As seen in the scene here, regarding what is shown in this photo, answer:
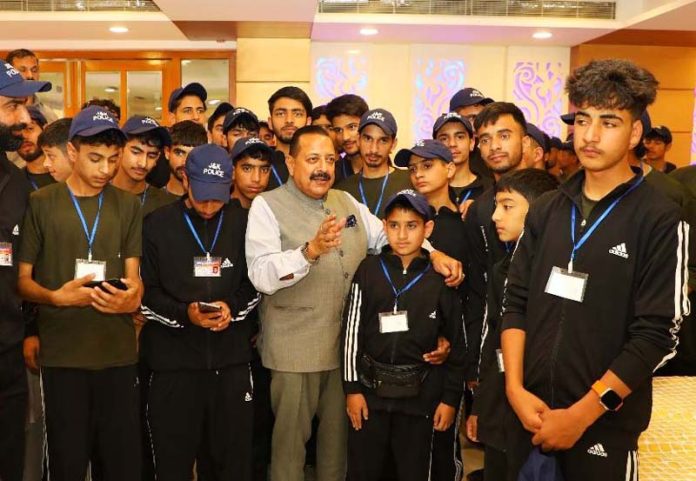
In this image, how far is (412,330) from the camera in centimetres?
269

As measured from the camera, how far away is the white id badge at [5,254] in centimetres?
238

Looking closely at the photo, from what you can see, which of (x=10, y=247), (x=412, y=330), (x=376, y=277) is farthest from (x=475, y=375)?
(x=10, y=247)

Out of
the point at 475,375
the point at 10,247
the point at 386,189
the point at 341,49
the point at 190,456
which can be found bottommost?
the point at 190,456

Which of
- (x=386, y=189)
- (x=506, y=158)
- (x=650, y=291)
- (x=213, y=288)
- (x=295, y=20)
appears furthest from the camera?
(x=295, y=20)

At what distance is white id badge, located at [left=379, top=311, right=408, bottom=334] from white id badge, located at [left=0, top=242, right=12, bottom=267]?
1.47 m

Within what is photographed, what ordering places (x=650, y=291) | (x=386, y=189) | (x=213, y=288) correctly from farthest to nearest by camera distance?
(x=386, y=189) < (x=213, y=288) < (x=650, y=291)

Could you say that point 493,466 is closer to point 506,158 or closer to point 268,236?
point 268,236

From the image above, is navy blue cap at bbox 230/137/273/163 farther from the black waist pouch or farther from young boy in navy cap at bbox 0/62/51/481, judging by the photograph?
the black waist pouch

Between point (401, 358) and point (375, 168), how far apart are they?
1.25m

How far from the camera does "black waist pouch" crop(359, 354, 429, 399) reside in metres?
2.62

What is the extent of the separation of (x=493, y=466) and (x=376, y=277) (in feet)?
2.91

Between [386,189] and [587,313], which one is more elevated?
[386,189]

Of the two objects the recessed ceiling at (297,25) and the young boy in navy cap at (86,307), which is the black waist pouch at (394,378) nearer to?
the young boy in navy cap at (86,307)

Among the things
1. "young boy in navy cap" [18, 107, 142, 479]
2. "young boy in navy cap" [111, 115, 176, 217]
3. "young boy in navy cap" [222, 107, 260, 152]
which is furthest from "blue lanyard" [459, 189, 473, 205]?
"young boy in navy cap" [18, 107, 142, 479]
